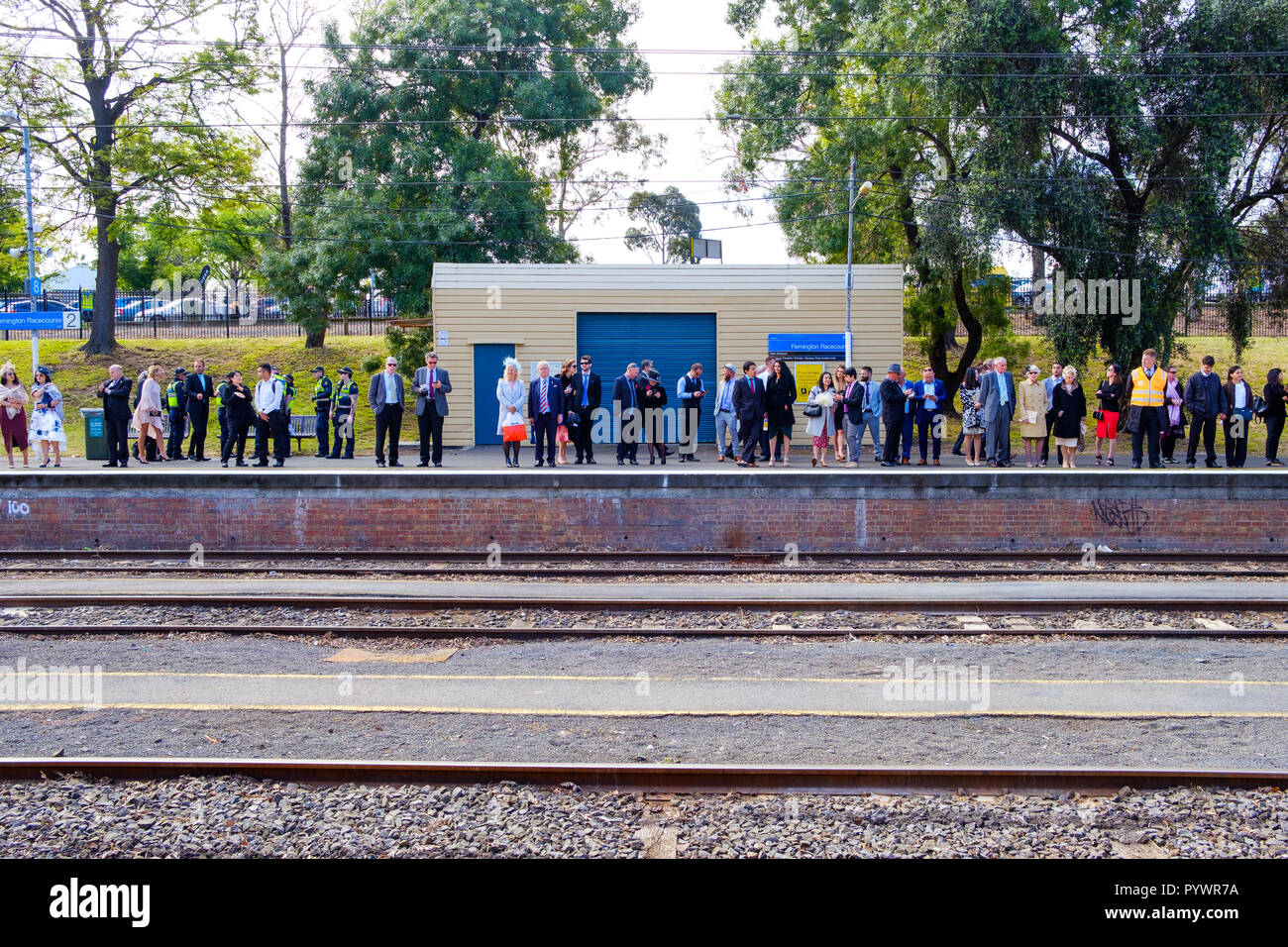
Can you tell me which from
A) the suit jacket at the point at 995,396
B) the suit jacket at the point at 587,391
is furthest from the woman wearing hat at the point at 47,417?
the suit jacket at the point at 995,396

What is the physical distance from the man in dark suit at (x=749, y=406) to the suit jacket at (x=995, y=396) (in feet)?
12.6

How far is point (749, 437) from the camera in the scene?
18.2m

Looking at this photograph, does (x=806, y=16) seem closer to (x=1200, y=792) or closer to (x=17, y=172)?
(x=17, y=172)

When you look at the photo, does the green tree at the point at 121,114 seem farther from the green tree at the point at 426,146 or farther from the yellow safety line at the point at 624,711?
the yellow safety line at the point at 624,711

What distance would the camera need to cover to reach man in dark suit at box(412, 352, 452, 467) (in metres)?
17.6

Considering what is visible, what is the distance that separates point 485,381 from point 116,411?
8.30 meters

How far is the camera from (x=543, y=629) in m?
9.59

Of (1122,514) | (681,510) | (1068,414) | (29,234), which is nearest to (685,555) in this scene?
(681,510)

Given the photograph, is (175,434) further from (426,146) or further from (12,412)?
(426,146)

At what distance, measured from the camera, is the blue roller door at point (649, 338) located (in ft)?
79.9

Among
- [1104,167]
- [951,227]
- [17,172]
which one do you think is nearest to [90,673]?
[951,227]

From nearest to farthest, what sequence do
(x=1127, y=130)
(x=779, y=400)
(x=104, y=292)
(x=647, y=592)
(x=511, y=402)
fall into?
1. (x=647, y=592)
2. (x=511, y=402)
3. (x=779, y=400)
4. (x=1127, y=130)
5. (x=104, y=292)

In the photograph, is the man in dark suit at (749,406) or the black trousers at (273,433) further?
the black trousers at (273,433)

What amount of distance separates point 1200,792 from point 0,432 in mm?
20377
